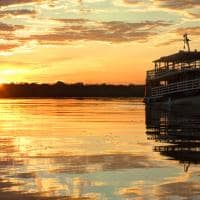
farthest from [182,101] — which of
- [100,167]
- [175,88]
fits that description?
[100,167]

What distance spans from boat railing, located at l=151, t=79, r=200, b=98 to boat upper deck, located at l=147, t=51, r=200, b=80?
1.69 meters

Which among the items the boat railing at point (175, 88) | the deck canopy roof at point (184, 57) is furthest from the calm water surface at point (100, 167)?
the deck canopy roof at point (184, 57)

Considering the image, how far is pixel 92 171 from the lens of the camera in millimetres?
13812

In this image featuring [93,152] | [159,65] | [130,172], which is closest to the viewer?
[130,172]

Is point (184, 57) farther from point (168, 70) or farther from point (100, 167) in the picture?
point (100, 167)

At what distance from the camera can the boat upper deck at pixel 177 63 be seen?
63.3 meters

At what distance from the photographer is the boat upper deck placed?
63325 millimetres

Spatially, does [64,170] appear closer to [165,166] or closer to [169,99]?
[165,166]

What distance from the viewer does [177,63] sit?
66938 millimetres

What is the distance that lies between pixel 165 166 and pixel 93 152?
4098mm

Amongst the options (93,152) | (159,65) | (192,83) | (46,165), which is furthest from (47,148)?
(159,65)

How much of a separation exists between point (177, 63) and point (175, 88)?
675 centimetres

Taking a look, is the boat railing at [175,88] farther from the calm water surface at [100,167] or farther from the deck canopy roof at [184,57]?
the calm water surface at [100,167]

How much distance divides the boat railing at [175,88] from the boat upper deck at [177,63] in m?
1.69
